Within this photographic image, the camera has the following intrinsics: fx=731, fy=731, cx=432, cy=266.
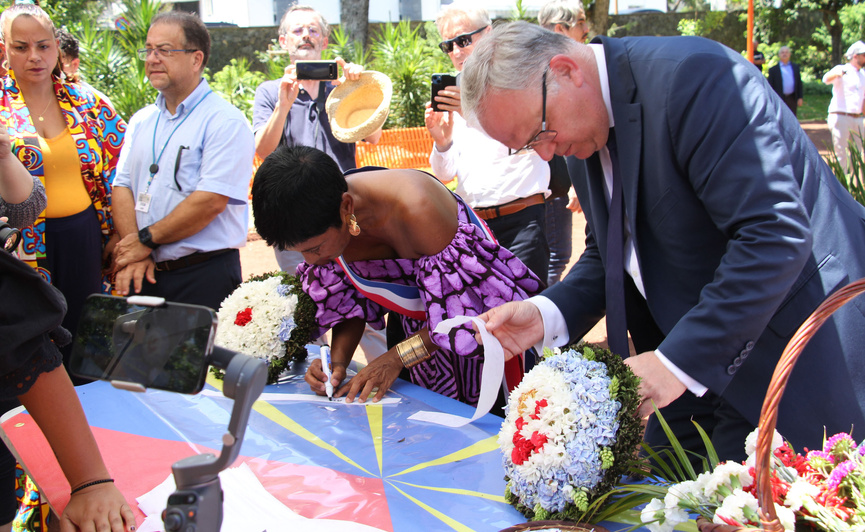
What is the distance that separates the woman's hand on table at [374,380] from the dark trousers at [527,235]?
1370 mm

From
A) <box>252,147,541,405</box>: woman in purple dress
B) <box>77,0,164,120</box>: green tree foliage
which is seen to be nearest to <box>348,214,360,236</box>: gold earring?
<box>252,147,541,405</box>: woman in purple dress

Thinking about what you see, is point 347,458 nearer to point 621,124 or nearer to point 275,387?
point 275,387

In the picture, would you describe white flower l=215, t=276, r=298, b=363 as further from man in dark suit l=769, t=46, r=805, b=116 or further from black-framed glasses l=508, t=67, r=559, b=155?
man in dark suit l=769, t=46, r=805, b=116

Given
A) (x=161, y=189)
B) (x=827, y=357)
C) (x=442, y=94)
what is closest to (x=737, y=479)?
(x=827, y=357)

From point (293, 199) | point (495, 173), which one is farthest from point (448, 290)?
point (495, 173)

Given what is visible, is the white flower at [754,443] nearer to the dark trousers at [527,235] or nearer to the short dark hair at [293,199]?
the short dark hair at [293,199]

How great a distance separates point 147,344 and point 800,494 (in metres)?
0.92

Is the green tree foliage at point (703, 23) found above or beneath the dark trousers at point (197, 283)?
above

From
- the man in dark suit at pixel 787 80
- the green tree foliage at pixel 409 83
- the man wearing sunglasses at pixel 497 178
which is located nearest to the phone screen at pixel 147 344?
the man wearing sunglasses at pixel 497 178

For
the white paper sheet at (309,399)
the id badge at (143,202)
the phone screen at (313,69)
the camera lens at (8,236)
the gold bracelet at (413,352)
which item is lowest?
the white paper sheet at (309,399)

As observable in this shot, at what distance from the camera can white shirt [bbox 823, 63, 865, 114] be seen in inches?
332

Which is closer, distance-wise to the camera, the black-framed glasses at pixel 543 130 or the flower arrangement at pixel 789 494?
the flower arrangement at pixel 789 494

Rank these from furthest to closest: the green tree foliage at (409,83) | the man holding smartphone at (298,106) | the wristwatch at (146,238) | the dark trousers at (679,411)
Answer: the green tree foliage at (409,83)
the man holding smartphone at (298,106)
the wristwatch at (146,238)
the dark trousers at (679,411)

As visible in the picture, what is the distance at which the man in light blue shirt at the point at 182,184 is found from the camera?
119 inches
